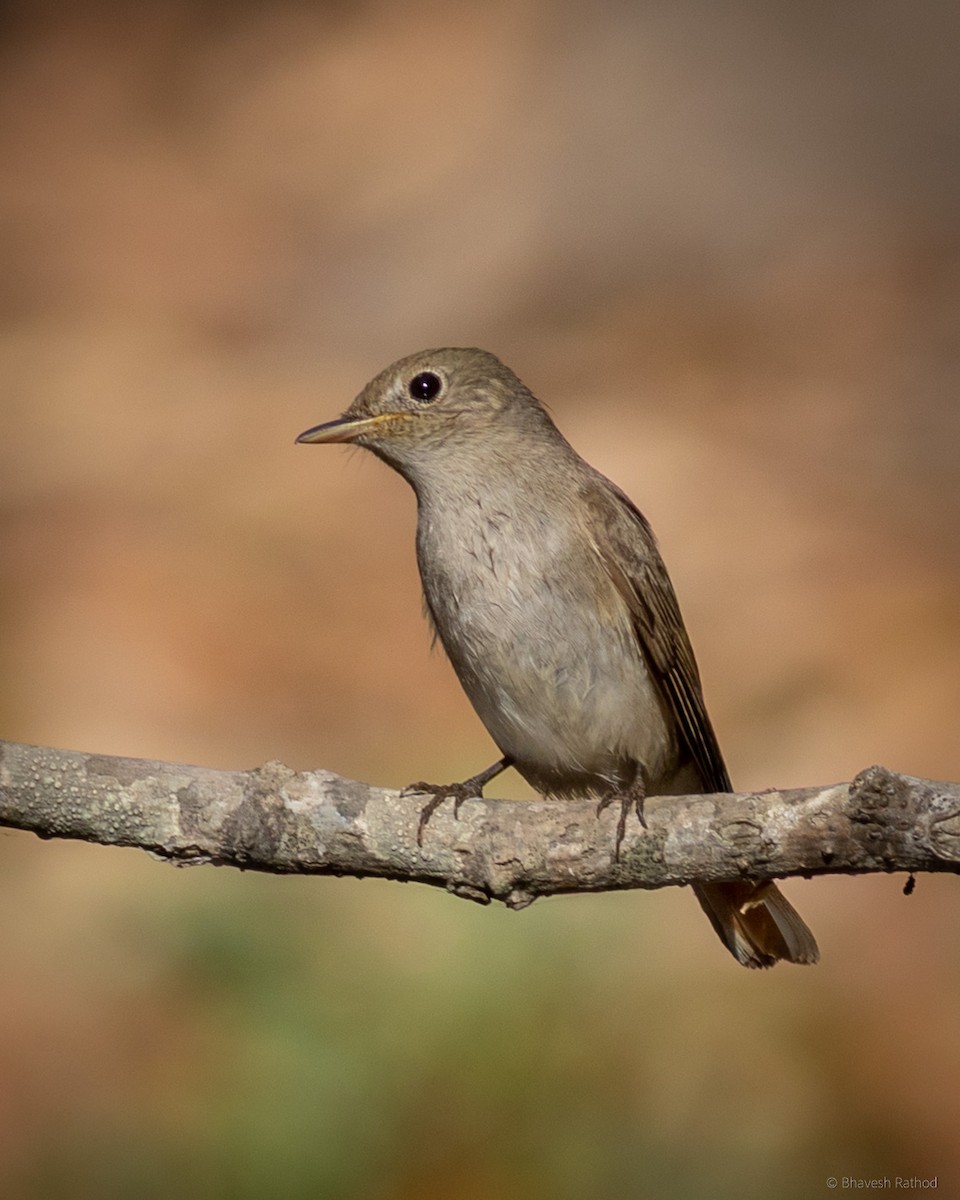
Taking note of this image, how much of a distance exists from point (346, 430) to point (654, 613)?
33.6 inches

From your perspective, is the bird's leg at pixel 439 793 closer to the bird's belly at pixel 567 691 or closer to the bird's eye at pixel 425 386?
the bird's belly at pixel 567 691

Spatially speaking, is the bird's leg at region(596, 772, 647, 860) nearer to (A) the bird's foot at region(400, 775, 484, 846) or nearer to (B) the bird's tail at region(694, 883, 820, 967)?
(A) the bird's foot at region(400, 775, 484, 846)

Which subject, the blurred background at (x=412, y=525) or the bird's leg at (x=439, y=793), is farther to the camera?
the blurred background at (x=412, y=525)

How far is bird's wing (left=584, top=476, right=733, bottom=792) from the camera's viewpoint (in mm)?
3611

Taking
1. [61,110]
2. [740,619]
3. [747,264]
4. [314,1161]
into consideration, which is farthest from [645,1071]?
[61,110]

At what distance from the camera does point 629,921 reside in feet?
17.3

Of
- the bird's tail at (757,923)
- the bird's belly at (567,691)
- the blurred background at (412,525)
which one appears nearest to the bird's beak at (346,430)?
the bird's belly at (567,691)

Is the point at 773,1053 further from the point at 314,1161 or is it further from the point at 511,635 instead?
the point at 511,635

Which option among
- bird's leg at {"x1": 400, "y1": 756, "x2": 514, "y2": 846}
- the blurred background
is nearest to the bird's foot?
bird's leg at {"x1": 400, "y1": 756, "x2": 514, "y2": 846}

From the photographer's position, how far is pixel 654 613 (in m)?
3.67

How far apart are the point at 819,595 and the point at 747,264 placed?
2.15 metres

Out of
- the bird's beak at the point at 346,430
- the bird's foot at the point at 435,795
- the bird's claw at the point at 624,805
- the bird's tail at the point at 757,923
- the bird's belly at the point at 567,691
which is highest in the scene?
the bird's beak at the point at 346,430

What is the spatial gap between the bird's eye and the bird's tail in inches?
51.9

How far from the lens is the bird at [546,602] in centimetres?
348
